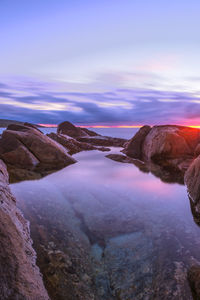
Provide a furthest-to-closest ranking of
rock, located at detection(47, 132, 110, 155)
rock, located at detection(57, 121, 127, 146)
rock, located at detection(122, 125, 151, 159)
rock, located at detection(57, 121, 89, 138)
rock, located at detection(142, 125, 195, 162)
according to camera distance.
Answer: rock, located at detection(57, 121, 89, 138), rock, located at detection(57, 121, 127, 146), rock, located at detection(47, 132, 110, 155), rock, located at detection(122, 125, 151, 159), rock, located at detection(142, 125, 195, 162)

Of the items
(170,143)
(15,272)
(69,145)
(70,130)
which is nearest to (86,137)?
(70,130)

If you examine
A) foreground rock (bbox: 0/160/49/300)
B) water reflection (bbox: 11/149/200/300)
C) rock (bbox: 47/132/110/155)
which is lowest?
water reflection (bbox: 11/149/200/300)

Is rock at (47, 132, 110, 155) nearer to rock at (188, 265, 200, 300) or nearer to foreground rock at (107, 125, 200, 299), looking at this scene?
foreground rock at (107, 125, 200, 299)

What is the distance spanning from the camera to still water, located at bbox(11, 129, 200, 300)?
11.4 ft

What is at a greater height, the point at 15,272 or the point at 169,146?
the point at 169,146

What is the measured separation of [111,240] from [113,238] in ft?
0.33

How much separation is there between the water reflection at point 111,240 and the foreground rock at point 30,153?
3.63 metres

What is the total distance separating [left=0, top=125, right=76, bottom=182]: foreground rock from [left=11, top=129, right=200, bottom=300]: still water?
3581 mm

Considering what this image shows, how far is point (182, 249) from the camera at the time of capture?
4477 millimetres

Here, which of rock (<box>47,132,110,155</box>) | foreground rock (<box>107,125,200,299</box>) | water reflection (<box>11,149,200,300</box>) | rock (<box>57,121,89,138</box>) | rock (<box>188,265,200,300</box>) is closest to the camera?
rock (<box>188,265,200,300</box>)

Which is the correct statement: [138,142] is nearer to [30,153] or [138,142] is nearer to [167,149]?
[167,149]

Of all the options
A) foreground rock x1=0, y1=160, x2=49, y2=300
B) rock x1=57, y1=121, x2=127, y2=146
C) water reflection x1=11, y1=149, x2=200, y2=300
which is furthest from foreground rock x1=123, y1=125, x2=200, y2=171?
foreground rock x1=0, y1=160, x2=49, y2=300

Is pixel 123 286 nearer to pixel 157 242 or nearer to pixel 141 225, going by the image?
pixel 157 242

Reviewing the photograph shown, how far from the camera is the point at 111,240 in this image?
4.82m
